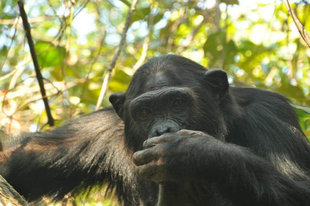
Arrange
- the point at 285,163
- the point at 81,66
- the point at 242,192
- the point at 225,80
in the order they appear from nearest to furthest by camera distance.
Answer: the point at 242,192 < the point at 285,163 < the point at 225,80 < the point at 81,66

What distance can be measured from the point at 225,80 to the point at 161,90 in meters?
0.82

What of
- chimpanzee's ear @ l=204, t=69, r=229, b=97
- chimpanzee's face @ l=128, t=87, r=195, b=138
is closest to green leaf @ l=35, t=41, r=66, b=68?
chimpanzee's face @ l=128, t=87, r=195, b=138

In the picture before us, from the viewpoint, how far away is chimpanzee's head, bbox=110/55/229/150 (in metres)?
5.13

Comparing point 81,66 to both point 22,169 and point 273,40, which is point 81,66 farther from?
point 22,169

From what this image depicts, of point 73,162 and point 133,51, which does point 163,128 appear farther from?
point 133,51

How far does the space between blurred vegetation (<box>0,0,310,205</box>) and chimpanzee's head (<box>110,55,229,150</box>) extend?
43.1 inches

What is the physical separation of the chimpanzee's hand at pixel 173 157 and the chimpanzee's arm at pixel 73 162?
1.56 metres

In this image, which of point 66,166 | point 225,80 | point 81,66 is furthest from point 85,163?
point 81,66

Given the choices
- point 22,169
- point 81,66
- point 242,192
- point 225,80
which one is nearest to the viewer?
point 242,192

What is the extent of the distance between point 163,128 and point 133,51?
5.66m

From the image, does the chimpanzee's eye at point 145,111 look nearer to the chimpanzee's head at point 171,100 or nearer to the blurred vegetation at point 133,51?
the chimpanzee's head at point 171,100

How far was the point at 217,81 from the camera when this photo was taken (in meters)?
5.61

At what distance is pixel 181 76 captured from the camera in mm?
5695

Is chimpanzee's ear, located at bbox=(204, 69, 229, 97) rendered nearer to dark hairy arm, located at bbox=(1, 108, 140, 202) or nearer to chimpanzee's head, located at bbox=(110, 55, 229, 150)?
chimpanzee's head, located at bbox=(110, 55, 229, 150)
